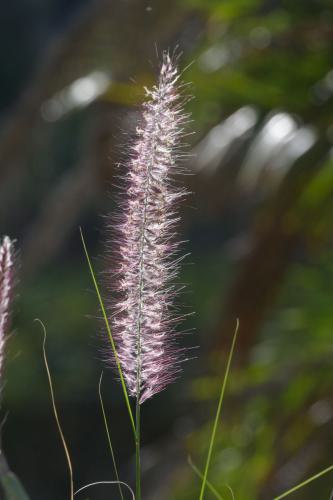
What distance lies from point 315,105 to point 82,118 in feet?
22.6

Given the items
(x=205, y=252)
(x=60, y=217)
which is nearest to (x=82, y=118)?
(x=205, y=252)

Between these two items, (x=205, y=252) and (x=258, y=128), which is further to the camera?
(x=205, y=252)

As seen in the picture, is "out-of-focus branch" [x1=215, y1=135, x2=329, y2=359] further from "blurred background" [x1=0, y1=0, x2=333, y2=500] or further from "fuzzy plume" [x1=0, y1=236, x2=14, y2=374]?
"fuzzy plume" [x1=0, y1=236, x2=14, y2=374]

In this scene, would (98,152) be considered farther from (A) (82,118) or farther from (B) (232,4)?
(A) (82,118)

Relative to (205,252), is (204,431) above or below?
above

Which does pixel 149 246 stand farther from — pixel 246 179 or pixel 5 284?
pixel 246 179

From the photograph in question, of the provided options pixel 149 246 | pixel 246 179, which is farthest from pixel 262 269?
pixel 149 246

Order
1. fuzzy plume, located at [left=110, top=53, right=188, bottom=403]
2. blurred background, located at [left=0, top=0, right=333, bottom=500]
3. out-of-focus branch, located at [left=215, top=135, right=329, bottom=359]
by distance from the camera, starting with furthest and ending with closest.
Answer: out-of-focus branch, located at [left=215, top=135, right=329, bottom=359] < blurred background, located at [left=0, top=0, right=333, bottom=500] < fuzzy plume, located at [left=110, top=53, right=188, bottom=403]

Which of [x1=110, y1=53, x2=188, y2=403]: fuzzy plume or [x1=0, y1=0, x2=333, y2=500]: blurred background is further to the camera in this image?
[x1=0, y1=0, x2=333, y2=500]: blurred background

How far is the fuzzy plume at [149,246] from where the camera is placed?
653 mm

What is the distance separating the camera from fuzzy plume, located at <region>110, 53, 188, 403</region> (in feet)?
2.14

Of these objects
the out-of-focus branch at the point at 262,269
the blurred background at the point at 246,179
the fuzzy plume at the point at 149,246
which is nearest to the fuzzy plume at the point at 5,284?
the fuzzy plume at the point at 149,246

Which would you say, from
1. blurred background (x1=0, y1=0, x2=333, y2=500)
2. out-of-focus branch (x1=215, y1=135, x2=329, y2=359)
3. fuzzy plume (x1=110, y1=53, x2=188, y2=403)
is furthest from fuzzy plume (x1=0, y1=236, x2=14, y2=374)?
out-of-focus branch (x1=215, y1=135, x2=329, y2=359)

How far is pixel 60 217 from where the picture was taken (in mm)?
4047
